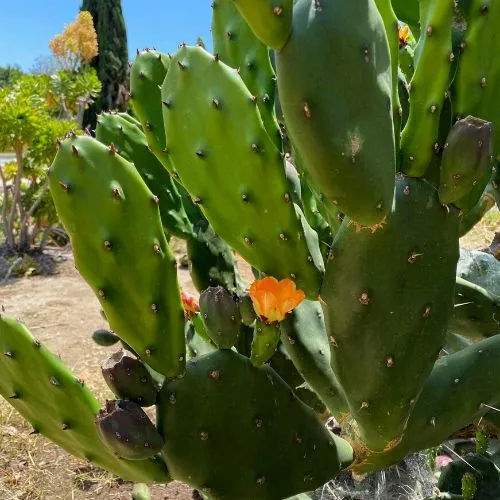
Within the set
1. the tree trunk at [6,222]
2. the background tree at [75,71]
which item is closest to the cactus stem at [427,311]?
the tree trunk at [6,222]

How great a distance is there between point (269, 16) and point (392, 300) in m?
0.48

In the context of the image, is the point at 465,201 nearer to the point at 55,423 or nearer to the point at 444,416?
the point at 444,416

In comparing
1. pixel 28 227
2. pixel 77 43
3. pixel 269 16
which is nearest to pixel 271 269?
pixel 269 16

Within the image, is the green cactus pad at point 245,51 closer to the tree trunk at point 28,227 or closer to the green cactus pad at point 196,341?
the green cactus pad at point 196,341

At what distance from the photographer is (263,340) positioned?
1021 mm

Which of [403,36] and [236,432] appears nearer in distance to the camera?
[236,432]

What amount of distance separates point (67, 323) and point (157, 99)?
4091 millimetres

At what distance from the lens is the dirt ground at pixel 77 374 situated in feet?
8.99

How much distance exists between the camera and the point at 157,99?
1348mm

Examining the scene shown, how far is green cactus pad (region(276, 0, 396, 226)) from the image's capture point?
30.8 inches

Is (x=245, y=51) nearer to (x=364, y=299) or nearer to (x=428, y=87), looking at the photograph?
(x=428, y=87)

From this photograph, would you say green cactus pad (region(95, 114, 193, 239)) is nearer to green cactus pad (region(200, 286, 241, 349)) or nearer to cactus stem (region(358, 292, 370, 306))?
green cactus pad (region(200, 286, 241, 349))

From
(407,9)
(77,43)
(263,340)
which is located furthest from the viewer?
(77,43)

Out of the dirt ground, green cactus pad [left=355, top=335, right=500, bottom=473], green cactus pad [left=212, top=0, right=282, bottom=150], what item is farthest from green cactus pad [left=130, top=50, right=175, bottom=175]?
the dirt ground
